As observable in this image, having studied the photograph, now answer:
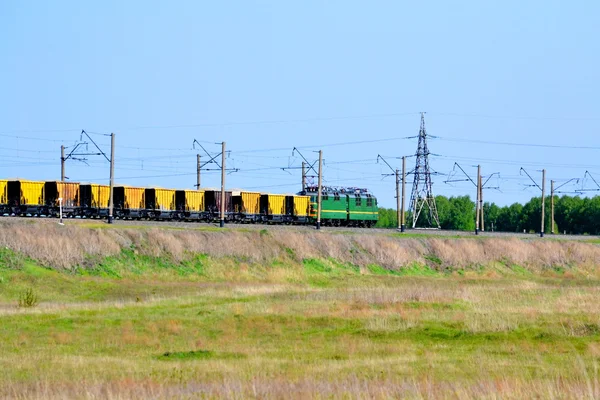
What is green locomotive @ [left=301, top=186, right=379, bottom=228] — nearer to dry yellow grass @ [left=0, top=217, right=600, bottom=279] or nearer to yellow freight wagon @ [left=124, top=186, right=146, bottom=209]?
dry yellow grass @ [left=0, top=217, right=600, bottom=279]

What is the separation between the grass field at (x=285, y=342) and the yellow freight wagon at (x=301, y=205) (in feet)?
149

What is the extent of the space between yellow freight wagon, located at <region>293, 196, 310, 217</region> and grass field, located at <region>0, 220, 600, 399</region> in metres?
45.3

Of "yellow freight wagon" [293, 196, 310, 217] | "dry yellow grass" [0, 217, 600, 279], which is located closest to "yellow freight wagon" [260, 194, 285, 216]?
"yellow freight wagon" [293, 196, 310, 217]

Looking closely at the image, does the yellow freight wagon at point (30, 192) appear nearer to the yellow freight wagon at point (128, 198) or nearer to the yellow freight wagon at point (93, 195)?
the yellow freight wagon at point (93, 195)

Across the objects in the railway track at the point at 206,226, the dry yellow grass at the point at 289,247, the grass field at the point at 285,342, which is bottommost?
the grass field at the point at 285,342

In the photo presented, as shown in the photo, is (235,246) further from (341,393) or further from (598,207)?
(598,207)

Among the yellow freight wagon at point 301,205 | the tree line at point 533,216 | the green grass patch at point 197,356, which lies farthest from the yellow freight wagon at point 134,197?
the tree line at point 533,216

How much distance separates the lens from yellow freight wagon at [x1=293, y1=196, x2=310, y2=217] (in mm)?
100125

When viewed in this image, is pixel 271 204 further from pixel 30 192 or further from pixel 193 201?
pixel 30 192

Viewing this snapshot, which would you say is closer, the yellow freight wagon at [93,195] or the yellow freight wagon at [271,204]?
the yellow freight wagon at [93,195]

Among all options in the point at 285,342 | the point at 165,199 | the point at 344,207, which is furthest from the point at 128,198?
the point at 285,342

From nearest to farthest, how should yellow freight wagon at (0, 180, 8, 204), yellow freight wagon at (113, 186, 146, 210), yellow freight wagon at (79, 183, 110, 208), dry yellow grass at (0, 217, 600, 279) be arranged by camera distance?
1. dry yellow grass at (0, 217, 600, 279)
2. yellow freight wagon at (0, 180, 8, 204)
3. yellow freight wagon at (79, 183, 110, 208)
4. yellow freight wagon at (113, 186, 146, 210)

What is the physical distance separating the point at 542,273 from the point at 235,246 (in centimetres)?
3165

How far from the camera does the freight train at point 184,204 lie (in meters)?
77.9
